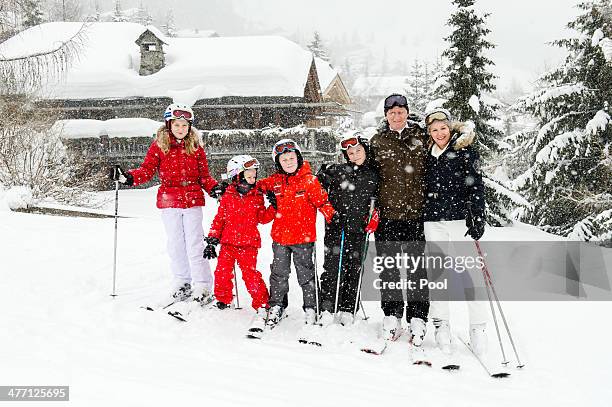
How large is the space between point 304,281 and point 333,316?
1.56ft

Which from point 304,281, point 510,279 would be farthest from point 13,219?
point 510,279

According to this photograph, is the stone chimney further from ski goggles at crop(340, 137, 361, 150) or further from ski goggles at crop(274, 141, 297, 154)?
ski goggles at crop(340, 137, 361, 150)

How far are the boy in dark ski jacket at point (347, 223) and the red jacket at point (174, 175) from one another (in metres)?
1.43

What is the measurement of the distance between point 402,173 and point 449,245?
84cm

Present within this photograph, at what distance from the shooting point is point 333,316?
4812 millimetres

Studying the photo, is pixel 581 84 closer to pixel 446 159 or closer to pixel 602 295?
pixel 602 295

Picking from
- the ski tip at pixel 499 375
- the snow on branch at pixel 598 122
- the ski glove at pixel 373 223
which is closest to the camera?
the ski tip at pixel 499 375

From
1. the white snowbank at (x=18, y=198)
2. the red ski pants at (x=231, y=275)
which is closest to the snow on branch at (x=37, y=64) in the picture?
the white snowbank at (x=18, y=198)

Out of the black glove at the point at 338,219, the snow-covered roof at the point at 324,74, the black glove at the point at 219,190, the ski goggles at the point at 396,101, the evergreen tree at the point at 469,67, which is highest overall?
the snow-covered roof at the point at 324,74

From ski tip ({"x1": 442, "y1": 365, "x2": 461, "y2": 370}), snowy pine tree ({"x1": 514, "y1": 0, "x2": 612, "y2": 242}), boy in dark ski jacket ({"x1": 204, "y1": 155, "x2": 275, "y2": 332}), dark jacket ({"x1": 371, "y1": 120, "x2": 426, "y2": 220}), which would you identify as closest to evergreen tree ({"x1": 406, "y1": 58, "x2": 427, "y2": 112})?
snowy pine tree ({"x1": 514, "y1": 0, "x2": 612, "y2": 242})

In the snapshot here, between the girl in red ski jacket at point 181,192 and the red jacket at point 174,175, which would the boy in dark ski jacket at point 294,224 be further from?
the red jacket at point 174,175

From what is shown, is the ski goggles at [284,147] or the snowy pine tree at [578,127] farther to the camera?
the snowy pine tree at [578,127]

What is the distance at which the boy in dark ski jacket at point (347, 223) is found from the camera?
4.81 meters

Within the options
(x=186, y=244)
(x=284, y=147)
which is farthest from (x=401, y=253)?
(x=186, y=244)
